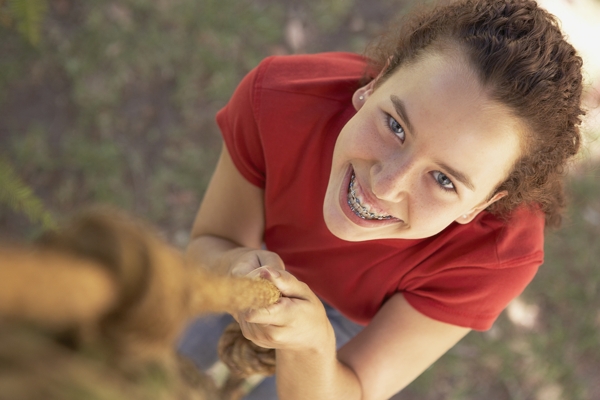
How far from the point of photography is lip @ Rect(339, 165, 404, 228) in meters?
1.19

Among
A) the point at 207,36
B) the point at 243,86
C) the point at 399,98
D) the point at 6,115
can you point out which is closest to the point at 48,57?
the point at 6,115

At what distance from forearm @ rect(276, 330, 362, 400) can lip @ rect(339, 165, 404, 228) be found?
0.28m

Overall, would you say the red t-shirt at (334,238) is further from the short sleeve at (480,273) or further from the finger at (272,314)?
the finger at (272,314)

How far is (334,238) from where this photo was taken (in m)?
1.43

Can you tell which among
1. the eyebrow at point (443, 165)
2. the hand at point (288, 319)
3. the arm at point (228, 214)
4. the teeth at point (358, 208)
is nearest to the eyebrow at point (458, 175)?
the eyebrow at point (443, 165)

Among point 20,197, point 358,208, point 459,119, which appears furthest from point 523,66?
point 20,197

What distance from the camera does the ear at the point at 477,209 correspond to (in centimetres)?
117

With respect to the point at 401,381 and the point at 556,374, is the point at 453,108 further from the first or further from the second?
the point at 556,374

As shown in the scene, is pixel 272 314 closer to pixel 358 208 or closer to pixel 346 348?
pixel 358 208

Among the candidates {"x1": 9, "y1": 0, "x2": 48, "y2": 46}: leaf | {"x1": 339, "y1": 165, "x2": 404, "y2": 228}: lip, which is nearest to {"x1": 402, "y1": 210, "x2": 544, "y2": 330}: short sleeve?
{"x1": 339, "y1": 165, "x2": 404, "y2": 228}: lip

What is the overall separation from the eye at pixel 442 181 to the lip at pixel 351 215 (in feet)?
0.51

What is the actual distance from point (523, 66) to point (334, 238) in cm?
66

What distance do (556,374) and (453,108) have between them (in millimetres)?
1952

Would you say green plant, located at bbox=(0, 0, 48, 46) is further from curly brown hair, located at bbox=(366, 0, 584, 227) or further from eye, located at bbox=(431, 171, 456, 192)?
eye, located at bbox=(431, 171, 456, 192)
